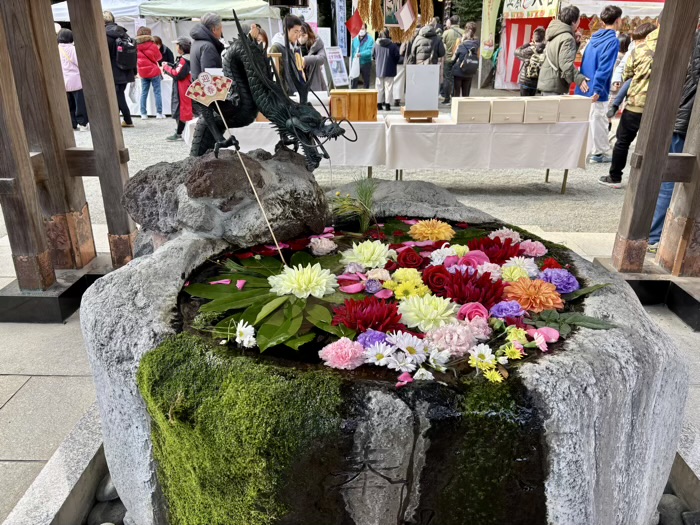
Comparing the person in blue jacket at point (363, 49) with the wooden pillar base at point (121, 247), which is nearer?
the wooden pillar base at point (121, 247)

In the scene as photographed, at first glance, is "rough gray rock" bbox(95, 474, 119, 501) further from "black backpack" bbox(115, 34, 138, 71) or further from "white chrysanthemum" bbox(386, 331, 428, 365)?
"black backpack" bbox(115, 34, 138, 71)

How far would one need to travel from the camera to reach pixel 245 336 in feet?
5.80

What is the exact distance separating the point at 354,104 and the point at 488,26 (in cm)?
1066

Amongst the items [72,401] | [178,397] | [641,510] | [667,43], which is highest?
[667,43]

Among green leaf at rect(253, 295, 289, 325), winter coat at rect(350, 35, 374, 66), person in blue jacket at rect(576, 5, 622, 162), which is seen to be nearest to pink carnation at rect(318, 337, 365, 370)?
green leaf at rect(253, 295, 289, 325)

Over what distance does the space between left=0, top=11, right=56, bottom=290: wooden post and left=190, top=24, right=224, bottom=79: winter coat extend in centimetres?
303

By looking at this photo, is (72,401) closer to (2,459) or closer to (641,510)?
(2,459)

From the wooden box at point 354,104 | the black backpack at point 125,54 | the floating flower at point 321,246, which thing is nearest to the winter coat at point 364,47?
the black backpack at point 125,54

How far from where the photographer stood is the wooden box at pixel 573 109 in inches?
244

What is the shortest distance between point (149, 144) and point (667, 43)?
25.7 feet

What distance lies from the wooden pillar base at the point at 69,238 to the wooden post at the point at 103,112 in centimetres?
24

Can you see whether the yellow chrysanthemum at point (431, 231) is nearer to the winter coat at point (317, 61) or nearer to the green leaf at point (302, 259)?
the green leaf at point (302, 259)

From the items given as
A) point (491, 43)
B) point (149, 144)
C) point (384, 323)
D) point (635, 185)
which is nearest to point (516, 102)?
point (635, 185)

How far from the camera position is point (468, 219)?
2988 millimetres
